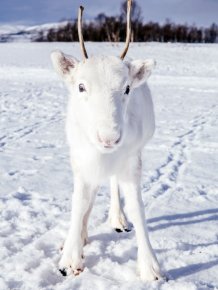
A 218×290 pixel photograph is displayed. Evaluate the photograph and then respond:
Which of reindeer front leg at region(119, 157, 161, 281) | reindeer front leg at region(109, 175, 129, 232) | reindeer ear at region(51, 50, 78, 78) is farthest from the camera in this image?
reindeer front leg at region(109, 175, 129, 232)

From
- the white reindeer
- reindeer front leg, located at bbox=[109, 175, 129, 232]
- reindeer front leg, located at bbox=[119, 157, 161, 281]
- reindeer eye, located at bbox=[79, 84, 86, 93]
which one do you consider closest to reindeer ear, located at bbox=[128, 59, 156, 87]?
the white reindeer

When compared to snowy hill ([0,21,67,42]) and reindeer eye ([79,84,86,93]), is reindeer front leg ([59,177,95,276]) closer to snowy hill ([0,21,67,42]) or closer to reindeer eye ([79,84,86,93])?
reindeer eye ([79,84,86,93])

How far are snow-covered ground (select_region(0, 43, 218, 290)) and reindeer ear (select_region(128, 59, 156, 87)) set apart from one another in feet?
4.61

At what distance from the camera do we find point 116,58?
328cm

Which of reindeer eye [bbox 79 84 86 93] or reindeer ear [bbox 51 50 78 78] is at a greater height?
reindeer ear [bbox 51 50 78 78]

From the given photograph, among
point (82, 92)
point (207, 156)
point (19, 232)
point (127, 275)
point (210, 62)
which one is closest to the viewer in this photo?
point (82, 92)

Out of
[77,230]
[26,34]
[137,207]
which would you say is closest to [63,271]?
[77,230]

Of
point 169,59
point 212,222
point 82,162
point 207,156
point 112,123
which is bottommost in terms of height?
point 169,59

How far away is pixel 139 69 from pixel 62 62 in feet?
1.87

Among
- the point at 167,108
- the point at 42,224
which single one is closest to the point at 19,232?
the point at 42,224

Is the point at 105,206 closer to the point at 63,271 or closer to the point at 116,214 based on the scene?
the point at 116,214

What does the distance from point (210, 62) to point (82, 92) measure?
2513 cm

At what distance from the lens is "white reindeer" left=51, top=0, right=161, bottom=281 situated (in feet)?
9.82

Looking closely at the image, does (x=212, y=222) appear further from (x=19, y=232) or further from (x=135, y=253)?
(x=19, y=232)
